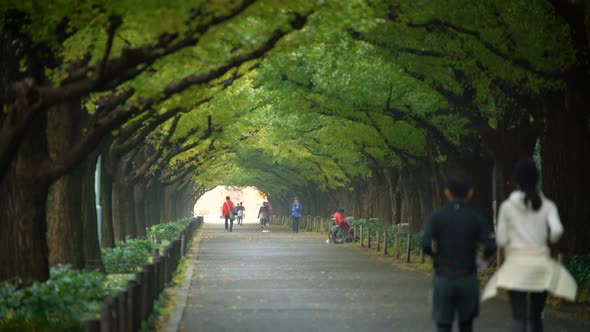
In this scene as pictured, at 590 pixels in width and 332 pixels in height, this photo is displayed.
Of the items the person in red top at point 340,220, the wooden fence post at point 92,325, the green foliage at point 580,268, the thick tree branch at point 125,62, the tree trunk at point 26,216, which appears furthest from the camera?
the person in red top at point 340,220

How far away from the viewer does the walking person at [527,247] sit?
9.21 meters

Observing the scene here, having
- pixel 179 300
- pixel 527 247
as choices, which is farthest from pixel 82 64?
pixel 527 247

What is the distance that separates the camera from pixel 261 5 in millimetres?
12750

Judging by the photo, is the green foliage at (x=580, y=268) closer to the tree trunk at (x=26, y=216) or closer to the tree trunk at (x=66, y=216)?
the tree trunk at (x=26, y=216)

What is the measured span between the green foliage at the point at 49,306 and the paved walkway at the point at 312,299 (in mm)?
1636

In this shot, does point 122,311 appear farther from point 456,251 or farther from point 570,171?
point 570,171

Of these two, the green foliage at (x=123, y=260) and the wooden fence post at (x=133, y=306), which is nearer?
the wooden fence post at (x=133, y=306)

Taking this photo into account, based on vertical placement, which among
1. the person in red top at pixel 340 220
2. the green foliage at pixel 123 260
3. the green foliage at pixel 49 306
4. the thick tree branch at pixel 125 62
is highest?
the thick tree branch at pixel 125 62

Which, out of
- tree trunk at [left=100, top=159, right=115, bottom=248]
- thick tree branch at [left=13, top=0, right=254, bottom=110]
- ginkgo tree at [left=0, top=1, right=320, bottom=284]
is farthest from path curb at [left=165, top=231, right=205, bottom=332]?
thick tree branch at [left=13, top=0, right=254, bottom=110]

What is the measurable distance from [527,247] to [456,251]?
72cm

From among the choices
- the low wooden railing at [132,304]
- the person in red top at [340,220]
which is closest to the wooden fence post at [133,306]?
the low wooden railing at [132,304]

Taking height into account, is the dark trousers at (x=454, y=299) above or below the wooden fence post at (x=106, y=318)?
above

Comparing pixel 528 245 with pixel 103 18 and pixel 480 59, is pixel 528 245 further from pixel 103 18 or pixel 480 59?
pixel 480 59

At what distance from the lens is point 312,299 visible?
17.9 m
